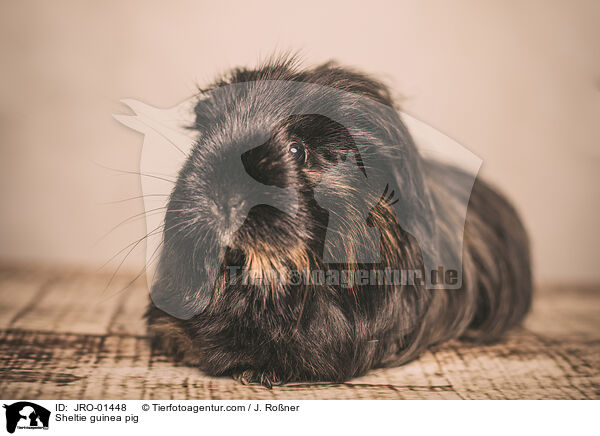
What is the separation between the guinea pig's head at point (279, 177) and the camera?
0.82 meters

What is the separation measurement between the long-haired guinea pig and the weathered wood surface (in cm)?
4

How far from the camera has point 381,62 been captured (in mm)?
1118

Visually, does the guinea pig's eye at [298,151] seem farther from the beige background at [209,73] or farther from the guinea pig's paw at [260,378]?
the guinea pig's paw at [260,378]

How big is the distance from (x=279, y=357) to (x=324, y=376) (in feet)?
0.26

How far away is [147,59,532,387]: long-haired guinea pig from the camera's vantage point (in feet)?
2.73

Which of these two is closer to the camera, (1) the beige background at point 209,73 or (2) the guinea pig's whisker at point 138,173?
(2) the guinea pig's whisker at point 138,173

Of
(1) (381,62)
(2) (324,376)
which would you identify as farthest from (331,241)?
(1) (381,62)

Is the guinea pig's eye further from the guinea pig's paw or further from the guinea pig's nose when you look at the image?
the guinea pig's paw

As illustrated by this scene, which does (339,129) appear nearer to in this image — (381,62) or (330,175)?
(330,175)

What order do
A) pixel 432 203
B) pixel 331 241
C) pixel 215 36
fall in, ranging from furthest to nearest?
pixel 215 36 → pixel 432 203 → pixel 331 241

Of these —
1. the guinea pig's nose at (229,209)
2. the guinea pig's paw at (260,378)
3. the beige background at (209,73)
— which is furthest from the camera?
the beige background at (209,73)
